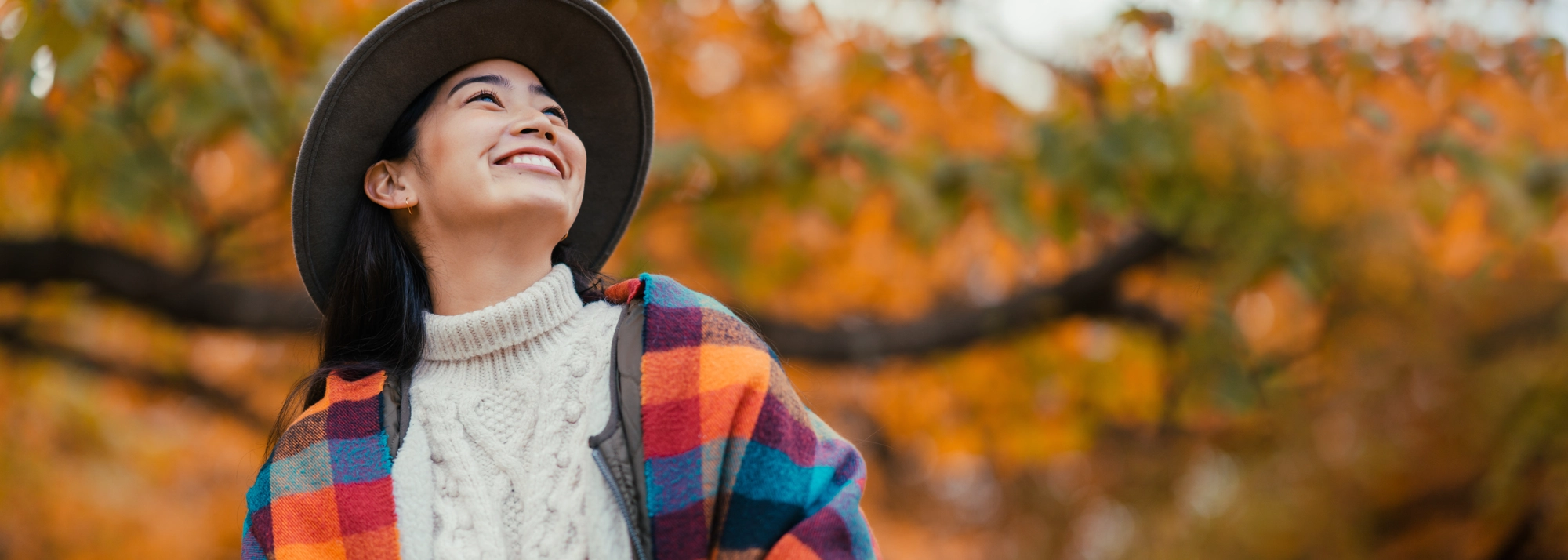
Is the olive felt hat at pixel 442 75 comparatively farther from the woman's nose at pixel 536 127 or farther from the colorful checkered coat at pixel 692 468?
the colorful checkered coat at pixel 692 468

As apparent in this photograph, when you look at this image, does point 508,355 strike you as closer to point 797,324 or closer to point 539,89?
point 539,89

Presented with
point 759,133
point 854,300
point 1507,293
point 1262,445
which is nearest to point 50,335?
point 759,133

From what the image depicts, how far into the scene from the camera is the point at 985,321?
480 cm

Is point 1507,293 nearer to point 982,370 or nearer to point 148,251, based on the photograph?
point 982,370

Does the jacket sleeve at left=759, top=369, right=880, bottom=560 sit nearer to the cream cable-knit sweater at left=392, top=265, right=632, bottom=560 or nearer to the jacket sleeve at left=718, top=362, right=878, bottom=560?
the jacket sleeve at left=718, top=362, right=878, bottom=560

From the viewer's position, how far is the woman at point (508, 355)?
1418mm

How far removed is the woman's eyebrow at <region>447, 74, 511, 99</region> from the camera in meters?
1.73

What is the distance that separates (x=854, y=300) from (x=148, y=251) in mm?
3377

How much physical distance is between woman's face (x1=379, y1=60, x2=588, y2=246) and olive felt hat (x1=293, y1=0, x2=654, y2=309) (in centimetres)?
5

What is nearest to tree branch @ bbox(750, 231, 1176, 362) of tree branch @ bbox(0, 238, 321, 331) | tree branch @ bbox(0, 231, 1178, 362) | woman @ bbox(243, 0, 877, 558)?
tree branch @ bbox(0, 231, 1178, 362)

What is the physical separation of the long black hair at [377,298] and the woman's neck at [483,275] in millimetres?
63

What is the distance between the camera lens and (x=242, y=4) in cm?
317

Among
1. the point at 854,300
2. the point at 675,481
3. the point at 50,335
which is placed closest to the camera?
the point at 675,481

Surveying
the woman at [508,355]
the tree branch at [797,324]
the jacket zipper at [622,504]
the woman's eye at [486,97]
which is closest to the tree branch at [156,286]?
the tree branch at [797,324]
